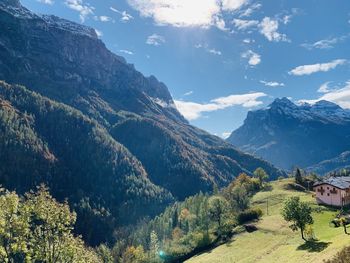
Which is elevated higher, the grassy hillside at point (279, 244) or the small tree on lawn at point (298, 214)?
the small tree on lawn at point (298, 214)

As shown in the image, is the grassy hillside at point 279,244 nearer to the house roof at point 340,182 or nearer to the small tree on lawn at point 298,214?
the small tree on lawn at point 298,214

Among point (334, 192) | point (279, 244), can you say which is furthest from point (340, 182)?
point (279, 244)

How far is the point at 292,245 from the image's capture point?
83250mm

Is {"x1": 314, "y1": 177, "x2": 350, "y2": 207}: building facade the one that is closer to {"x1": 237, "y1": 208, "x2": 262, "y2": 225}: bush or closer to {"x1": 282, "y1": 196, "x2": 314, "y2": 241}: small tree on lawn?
{"x1": 237, "y1": 208, "x2": 262, "y2": 225}: bush

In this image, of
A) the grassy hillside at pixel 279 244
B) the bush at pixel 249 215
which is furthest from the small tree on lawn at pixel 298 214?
the bush at pixel 249 215

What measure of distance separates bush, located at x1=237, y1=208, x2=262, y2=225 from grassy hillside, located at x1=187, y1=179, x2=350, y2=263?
2.95m

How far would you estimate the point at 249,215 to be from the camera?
135750 millimetres

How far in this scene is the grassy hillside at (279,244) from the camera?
6819cm

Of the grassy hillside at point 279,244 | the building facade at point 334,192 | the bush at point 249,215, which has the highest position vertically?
the building facade at point 334,192

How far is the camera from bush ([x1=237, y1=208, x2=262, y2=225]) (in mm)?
135125

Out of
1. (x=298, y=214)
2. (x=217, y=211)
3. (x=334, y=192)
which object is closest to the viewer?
(x=298, y=214)

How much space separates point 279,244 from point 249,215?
46.1 meters

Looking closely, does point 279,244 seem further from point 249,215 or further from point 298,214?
point 249,215

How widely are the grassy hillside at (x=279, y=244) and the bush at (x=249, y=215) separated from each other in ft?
9.69
